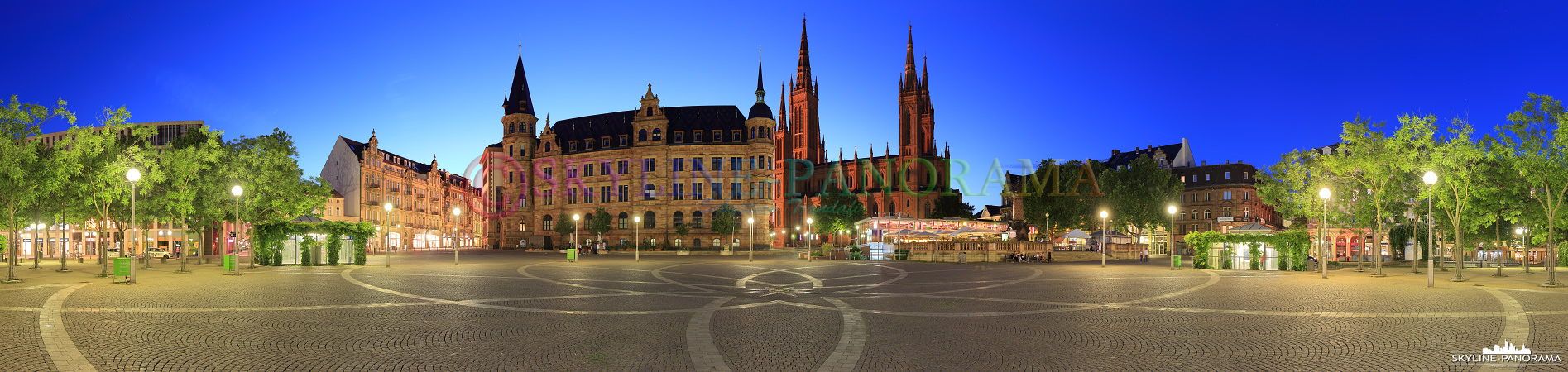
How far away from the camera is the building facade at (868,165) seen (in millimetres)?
123375

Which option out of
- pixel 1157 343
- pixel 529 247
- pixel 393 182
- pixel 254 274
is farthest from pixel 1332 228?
pixel 393 182

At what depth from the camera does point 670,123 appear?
3809 inches

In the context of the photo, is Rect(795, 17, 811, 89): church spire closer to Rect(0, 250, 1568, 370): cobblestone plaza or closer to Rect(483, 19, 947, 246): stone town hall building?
Rect(483, 19, 947, 246): stone town hall building

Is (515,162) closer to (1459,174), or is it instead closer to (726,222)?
(726,222)

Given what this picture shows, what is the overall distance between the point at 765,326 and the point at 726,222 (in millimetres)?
73250

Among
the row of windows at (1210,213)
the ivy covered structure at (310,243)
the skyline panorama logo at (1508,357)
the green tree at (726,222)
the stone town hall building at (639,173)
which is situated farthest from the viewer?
the row of windows at (1210,213)

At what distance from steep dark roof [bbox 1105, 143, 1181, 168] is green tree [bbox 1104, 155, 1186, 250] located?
124ft

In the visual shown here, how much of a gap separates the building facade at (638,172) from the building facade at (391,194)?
33.2 ft

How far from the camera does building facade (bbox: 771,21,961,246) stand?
123375 mm

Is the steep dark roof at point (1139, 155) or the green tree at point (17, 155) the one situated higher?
the steep dark roof at point (1139, 155)

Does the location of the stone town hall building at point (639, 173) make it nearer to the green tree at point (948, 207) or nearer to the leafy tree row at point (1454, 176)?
the green tree at point (948, 207)

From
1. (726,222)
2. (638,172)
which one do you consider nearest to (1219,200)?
(726,222)

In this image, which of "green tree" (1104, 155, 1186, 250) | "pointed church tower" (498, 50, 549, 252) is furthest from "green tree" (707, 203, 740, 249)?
"green tree" (1104, 155, 1186, 250)

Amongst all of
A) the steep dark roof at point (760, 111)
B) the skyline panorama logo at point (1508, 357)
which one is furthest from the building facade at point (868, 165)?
the skyline panorama logo at point (1508, 357)
